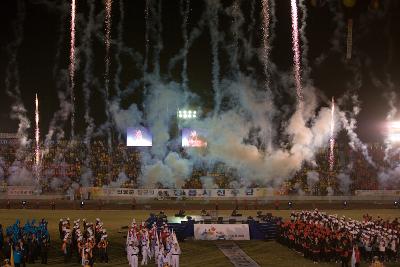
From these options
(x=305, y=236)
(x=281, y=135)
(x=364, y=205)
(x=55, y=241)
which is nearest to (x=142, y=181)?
(x=281, y=135)

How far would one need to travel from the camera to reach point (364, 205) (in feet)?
162

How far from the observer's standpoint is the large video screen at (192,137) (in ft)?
208

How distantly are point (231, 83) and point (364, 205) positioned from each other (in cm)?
2244

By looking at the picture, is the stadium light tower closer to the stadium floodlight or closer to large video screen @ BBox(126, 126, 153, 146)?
large video screen @ BBox(126, 126, 153, 146)

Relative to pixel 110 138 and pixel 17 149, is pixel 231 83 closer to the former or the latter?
pixel 110 138

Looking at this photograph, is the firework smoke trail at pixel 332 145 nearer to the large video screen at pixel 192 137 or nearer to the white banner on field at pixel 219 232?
the large video screen at pixel 192 137

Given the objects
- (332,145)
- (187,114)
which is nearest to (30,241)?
(332,145)

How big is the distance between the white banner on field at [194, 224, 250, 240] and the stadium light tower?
37345 millimetres

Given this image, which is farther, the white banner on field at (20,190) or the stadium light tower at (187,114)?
the stadium light tower at (187,114)

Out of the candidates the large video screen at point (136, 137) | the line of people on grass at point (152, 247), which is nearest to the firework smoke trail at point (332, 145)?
the large video screen at point (136, 137)

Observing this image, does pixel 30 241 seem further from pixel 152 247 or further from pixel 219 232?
pixel 219 232

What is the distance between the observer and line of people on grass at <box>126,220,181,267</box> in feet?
71.2

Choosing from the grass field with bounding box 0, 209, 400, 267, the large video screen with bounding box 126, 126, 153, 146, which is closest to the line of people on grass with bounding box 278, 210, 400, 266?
the grass field with bounding box 0, 209, 400, 267

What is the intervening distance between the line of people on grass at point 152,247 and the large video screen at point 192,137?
38081 mm
